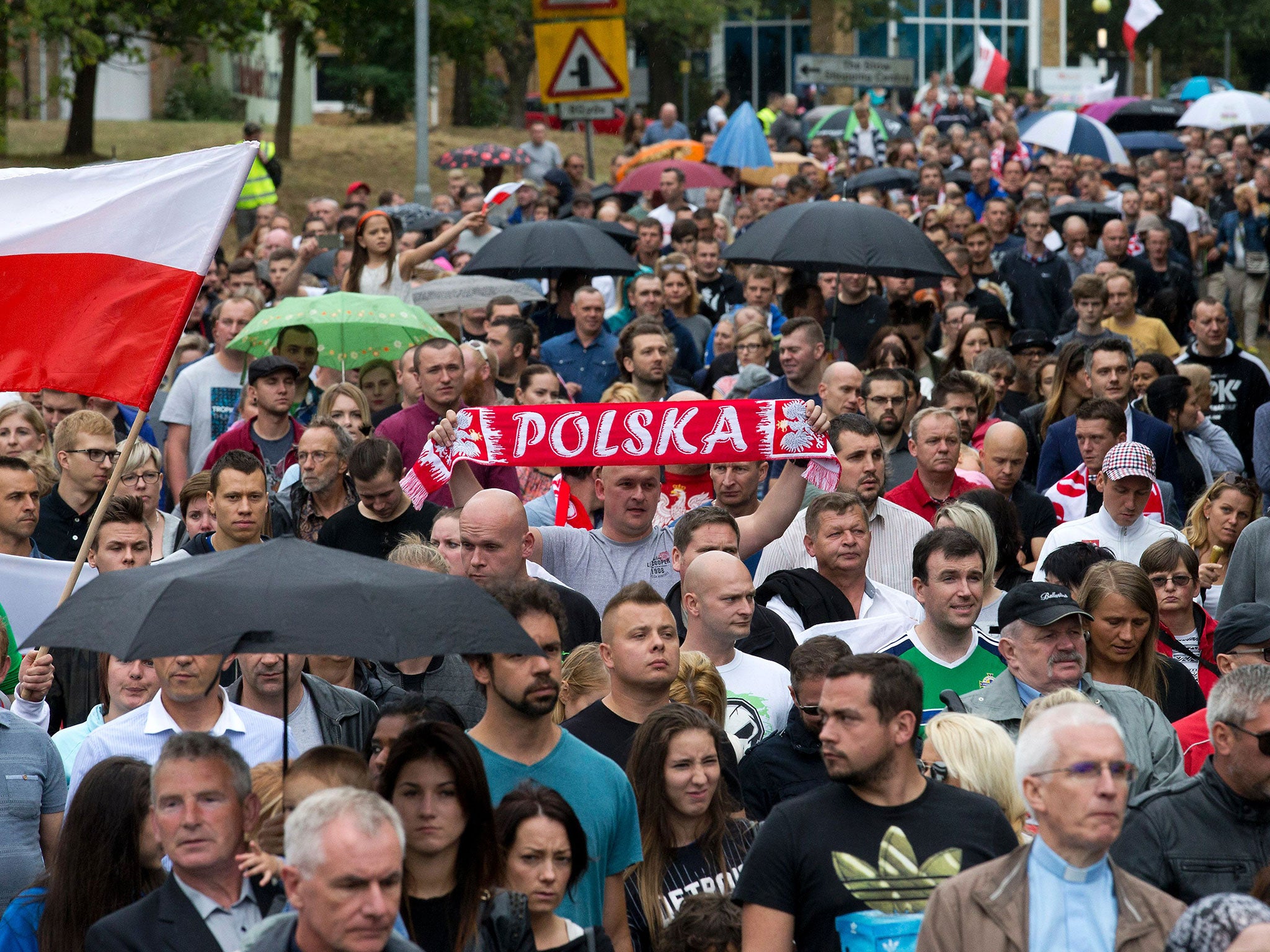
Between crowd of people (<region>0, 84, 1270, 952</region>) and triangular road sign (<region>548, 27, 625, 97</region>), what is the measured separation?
4.87 metres

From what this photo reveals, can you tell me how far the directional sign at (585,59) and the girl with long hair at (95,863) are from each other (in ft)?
43.7

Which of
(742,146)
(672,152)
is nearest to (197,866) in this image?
(742,146)

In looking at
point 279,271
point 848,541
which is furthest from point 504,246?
Answer: point 848,541

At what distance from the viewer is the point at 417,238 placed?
15.7m

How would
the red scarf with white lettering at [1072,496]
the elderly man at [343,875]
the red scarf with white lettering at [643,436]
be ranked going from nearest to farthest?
the elderly man at [343,875] < the red scarf with white lettering at [643,436] < the red scarf with white lettering at [1072,496]

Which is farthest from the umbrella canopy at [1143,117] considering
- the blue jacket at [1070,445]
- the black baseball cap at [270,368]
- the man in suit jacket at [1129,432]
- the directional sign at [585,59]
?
the black baseball cap at [270,368]

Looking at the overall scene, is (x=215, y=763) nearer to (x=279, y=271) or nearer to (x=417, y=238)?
(x=279, y=271)

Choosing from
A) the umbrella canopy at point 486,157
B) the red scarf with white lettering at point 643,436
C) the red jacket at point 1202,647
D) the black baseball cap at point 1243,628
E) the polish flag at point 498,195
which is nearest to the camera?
the black baseball cap at point 1243,628

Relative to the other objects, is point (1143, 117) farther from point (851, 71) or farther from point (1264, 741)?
point (1264, 741)

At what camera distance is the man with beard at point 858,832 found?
4.61 m

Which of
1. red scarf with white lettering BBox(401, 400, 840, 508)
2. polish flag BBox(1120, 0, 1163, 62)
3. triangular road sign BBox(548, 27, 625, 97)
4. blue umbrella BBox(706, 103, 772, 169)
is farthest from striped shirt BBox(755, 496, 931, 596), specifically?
polish flag BBox(1120, 0, 1163, 62)

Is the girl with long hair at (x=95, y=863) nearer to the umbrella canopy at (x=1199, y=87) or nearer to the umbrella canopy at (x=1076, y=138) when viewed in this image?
the umbrella canopy at (x=1076, y=138)

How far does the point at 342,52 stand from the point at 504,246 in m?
22.2

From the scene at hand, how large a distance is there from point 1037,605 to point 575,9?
488 inches
